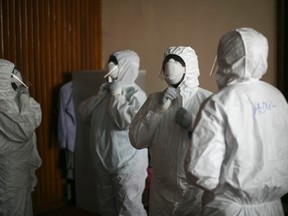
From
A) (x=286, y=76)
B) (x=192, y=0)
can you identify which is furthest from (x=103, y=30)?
(x=286, y=76)

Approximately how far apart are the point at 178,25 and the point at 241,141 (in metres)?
2.09

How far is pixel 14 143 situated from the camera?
7.98 feet

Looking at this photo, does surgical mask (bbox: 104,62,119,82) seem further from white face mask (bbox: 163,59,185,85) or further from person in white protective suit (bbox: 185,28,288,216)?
person in white protective suit (bbox: 185,28,288,216)

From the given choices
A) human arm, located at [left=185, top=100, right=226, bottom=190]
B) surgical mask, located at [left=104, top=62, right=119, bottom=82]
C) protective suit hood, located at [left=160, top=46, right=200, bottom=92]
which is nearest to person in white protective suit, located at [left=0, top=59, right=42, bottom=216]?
surgical mask, located at [left=104, top=62, right=119, bottom=82]

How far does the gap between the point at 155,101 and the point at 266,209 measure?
2.91ft

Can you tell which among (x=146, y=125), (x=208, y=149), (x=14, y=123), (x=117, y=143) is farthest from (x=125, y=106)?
(x=208, y=149)

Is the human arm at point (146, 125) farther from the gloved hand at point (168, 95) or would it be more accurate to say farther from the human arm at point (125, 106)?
the human arm at point (125, 106)

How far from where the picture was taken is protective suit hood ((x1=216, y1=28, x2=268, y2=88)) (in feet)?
4.48

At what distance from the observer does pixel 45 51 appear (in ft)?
11.2

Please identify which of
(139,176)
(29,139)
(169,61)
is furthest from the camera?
(139,176)

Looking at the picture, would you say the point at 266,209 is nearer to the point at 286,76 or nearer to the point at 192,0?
the point at 286,76

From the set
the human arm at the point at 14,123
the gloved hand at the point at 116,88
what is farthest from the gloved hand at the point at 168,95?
the human arm at the point at 14,123

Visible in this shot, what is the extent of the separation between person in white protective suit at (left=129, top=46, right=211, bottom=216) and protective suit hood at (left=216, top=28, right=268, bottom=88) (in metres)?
0.48

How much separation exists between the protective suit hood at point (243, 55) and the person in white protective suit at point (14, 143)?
1.54 metres
